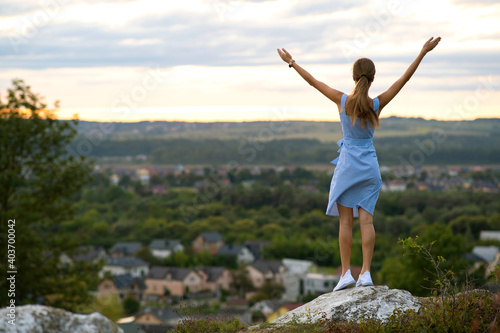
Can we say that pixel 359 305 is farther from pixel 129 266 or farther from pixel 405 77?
pixel 129 266

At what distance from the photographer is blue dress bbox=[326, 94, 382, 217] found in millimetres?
5949

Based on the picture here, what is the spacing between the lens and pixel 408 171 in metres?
123

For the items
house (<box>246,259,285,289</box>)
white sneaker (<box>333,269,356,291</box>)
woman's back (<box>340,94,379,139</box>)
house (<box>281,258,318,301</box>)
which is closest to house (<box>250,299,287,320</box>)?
house (<box>281,258,318,301</box>)

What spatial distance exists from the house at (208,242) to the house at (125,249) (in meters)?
7.11

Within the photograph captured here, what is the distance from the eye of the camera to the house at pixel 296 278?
54.7 metres

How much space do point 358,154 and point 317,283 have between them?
47464mm

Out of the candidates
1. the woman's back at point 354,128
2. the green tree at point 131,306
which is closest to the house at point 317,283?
the green tree at point 131,306

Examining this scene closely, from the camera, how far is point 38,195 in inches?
578

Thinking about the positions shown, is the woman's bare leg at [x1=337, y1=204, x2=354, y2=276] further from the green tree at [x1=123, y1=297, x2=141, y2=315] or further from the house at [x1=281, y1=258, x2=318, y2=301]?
the house at [x1=281, y1=258, x2=318, y2=301]

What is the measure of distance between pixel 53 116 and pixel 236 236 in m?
61.8

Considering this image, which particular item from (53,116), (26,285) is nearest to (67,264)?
(26,285)

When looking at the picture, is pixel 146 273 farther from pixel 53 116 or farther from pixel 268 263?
pixel 53 116

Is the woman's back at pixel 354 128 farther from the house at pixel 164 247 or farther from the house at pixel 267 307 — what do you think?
the house at pixel 164 247

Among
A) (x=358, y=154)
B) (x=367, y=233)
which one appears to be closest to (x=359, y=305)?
(x=367, y=233)
